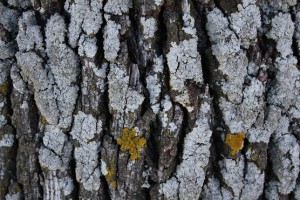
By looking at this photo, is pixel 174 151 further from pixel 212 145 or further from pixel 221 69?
pixel 221 69

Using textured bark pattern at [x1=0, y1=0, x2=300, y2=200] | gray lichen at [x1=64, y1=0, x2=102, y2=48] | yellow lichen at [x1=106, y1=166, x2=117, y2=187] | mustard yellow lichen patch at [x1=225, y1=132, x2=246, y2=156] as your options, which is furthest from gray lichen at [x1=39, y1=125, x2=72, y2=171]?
mustard yellow lichen patch at [x1=225, y1=132, x2=246, y2=156]

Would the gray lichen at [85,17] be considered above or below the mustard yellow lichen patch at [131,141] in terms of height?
above

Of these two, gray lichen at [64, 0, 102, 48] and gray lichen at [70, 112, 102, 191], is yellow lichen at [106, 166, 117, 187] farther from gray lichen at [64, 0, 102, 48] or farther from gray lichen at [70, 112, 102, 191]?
gray lichen at [64, 0, 102, 48]

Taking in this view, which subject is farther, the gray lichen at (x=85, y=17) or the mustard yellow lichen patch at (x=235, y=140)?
the mustard yellow lichen patch at (x=235, y=140)

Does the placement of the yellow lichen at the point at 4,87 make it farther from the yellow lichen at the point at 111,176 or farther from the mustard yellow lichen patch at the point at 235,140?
the mustard yellow lichen patch at the point at 235,140

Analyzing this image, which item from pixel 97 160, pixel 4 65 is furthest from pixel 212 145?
pixel 4 65

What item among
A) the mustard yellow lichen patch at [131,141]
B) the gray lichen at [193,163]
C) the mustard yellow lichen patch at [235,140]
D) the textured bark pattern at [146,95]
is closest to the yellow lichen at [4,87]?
the textured bark pattern at [146,95]
